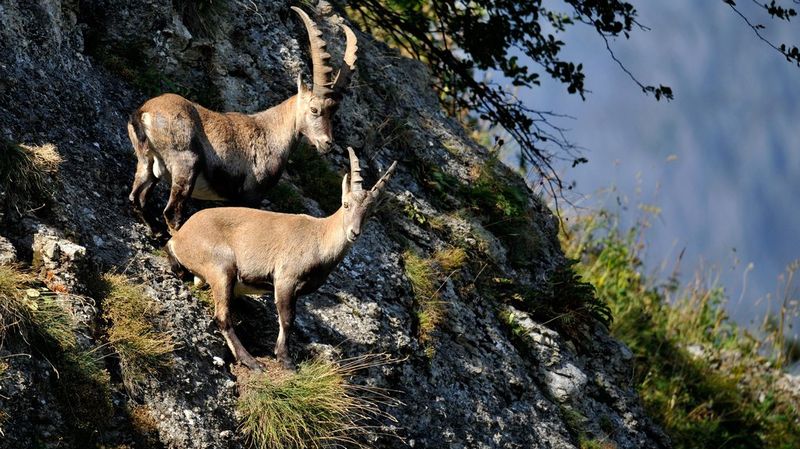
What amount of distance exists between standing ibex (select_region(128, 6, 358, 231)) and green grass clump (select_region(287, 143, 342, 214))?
865 millimetres

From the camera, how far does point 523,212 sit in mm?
12344

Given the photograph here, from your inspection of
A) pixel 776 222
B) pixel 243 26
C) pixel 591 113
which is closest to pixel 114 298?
pixel 243 26

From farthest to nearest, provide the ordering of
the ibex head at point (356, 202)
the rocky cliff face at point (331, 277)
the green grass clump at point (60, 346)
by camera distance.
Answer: the ibex head at point (356, 202) → the rocky cliff face at point (331, 277) → the green grass clump at point (60, 346)

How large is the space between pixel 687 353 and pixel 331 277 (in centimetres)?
891

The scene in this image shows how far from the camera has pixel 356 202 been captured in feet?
27.2

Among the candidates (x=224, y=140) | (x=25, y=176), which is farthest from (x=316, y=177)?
(x=25, y=176)

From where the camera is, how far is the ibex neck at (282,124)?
9.55m

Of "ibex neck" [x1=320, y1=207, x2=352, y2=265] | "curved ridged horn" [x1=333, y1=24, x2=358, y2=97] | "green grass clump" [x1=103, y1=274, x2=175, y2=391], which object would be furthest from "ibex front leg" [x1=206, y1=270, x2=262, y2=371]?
"curved ridged horn" [x1=333, y1=24, x2=358, y2=97]

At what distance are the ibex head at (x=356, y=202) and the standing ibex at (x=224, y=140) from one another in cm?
117

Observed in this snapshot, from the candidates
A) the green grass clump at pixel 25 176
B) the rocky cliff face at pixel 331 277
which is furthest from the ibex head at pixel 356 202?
the green grass clump at pixel 25 176

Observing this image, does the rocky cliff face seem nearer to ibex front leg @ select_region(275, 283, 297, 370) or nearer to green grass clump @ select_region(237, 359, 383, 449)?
green grass clump @ select_region(237, 359, 383, 449)

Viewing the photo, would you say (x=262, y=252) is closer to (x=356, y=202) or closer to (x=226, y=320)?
(x=226, y=320)

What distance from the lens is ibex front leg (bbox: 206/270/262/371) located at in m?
7.82

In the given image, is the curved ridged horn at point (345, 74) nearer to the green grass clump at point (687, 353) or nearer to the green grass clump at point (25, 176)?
the green grass clump at point (25, 176)
